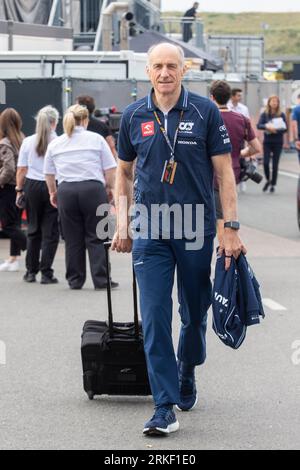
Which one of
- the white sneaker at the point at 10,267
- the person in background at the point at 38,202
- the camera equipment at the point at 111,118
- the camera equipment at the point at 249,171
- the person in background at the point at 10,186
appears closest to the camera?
the camera equipment at the point at 249,171

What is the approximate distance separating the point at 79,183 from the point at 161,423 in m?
6.12

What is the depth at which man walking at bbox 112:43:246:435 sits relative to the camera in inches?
275

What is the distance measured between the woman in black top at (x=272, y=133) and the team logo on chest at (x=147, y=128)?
17.9 m

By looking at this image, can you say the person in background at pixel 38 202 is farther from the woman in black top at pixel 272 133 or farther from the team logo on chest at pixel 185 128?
the woman in black top at pixel 272 133

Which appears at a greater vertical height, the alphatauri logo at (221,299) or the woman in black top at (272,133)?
the alphatauri logo at (221,299)

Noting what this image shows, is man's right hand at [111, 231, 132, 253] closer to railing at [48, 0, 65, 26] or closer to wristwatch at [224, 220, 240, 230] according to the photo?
wristwatch at [224, 220, 240, 230]

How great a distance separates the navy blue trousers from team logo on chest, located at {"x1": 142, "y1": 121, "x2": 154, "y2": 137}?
56cm

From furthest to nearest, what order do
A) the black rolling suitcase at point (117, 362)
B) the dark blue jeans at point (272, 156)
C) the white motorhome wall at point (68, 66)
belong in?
1. the dark blue jeans at point (272, 156)
2. the white motorhome wall at point (68, 66)
3. the black rolling suitcase at point (117, 362)

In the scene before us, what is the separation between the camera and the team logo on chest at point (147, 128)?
23.2 feet

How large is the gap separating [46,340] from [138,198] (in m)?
3.16

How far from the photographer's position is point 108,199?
513 inches

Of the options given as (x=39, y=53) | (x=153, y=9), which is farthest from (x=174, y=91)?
(x=153, y=9)

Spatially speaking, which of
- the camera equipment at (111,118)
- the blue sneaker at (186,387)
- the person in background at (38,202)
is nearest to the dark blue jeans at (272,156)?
the camera equipment at (111,118)

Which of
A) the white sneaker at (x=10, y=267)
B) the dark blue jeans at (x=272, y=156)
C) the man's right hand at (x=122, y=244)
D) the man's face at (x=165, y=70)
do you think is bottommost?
the dark blue jeans at (x=272, y=156)
